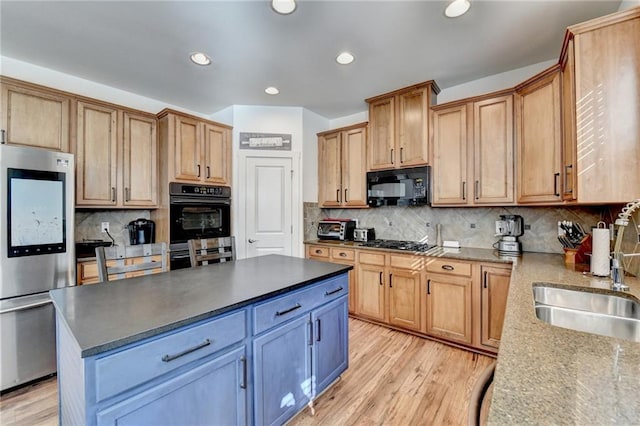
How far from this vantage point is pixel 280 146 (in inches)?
147

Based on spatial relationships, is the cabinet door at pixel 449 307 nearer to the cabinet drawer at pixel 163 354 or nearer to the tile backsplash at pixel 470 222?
the tile backsplash at pixel 470 222

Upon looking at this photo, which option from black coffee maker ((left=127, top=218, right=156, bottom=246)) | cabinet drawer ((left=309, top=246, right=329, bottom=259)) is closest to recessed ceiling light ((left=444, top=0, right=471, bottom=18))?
cabinet drawer ((left=309, top=246, right=329, bottom=259))

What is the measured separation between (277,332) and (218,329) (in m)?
0.38

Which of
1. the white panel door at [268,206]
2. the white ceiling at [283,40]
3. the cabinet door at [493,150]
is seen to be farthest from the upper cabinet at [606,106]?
the white panel door at [268,206]

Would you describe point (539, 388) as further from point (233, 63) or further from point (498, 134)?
point (233, 63)

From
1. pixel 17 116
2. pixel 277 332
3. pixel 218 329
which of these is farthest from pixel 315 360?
pixel 17 116

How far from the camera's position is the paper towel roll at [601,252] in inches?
65.1

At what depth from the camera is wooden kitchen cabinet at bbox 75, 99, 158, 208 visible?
274 cm

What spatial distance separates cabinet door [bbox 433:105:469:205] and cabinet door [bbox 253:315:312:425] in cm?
211

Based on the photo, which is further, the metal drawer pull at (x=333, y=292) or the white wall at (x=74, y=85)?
the white wall at (x=74, y=85)

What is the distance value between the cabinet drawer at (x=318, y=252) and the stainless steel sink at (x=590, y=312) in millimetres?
2312

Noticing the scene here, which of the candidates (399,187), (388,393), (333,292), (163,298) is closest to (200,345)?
(163,298)

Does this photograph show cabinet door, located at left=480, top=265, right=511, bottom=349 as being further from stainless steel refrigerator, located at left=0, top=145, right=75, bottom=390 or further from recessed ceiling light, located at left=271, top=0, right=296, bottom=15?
stainless steel refrigerator, located at left=0, top=145, right=75, bottom=390

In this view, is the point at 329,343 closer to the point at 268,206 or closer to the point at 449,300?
the point at 449,300
